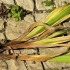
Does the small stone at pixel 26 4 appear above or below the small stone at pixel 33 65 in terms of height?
above

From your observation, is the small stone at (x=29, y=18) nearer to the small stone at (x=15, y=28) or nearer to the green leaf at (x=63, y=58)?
the small stone at (x=15, y=28)

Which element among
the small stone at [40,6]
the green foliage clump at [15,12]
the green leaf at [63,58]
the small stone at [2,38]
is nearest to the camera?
the green leaf at [63,58]

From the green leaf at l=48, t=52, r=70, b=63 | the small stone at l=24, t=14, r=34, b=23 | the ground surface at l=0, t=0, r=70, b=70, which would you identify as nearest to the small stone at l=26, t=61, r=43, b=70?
the ground surface at l=0, t=0, r=70, b=70

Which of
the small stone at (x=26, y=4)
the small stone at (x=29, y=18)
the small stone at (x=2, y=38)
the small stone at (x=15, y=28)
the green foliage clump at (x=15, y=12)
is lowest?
the small stone at (x=2, y=38)

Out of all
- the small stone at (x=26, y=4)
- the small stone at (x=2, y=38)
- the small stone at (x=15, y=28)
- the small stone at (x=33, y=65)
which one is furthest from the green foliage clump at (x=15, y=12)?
the small stone at (x=33, y=65)

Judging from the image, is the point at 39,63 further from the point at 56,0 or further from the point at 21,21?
the point at 56,0

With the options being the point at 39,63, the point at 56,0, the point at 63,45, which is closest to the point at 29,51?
the point at 39,63
